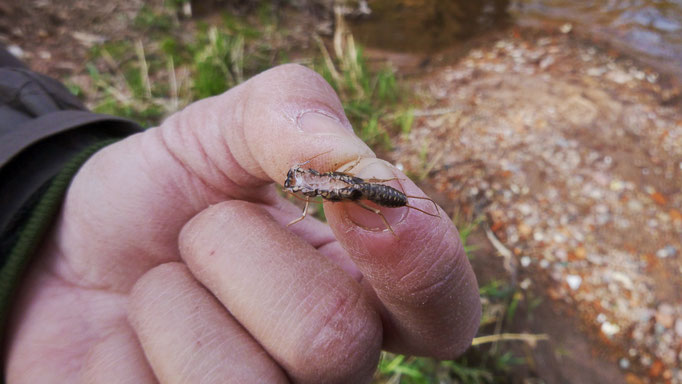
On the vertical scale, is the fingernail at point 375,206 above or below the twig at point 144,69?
above

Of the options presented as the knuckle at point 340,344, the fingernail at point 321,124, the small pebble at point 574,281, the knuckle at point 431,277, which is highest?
the fingernail at point 321,124

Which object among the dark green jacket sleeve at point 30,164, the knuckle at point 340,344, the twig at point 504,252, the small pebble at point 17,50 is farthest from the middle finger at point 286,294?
the small pebble at point 17,50

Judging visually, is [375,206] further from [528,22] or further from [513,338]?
[528,22]

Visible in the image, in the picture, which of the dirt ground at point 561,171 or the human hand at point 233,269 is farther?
the dirt ground at point 561,171

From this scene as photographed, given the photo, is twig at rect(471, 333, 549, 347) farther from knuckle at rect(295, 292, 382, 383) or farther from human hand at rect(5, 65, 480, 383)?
knuckle at rect(295, 292, 382, 383)

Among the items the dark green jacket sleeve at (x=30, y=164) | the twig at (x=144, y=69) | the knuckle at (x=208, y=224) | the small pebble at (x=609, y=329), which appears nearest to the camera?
the knuckle at (x=208, y=224)

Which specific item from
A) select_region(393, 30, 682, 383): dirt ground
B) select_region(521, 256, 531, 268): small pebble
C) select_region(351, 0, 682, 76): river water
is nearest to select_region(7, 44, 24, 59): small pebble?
select_region(351, 0, 682, 76): river water

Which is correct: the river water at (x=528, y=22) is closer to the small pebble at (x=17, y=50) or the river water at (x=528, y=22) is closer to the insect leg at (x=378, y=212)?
the small pebble at (x=17, y=50)

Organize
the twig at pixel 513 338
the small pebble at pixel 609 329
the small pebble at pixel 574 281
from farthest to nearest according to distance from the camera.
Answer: the small pebble at pixel 574 281 → the small pebble at pixel 609 329 → the twig at pixel 513 338
